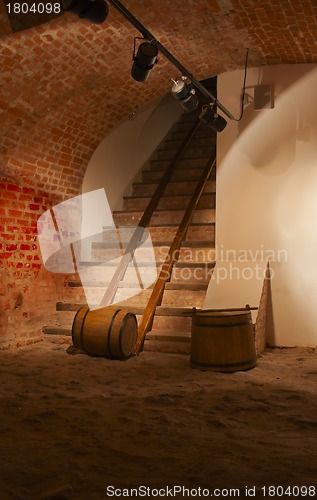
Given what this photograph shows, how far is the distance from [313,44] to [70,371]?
4.24 metres

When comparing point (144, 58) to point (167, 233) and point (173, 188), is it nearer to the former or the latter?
point (167, 233)

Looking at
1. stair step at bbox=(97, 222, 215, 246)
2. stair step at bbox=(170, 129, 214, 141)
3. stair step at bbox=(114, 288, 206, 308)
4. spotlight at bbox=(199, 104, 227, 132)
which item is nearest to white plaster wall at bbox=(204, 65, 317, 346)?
stair step at bbox=(114, 288, 206, 308)

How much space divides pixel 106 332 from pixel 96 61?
297 cm

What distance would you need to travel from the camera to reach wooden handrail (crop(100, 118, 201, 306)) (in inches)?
229

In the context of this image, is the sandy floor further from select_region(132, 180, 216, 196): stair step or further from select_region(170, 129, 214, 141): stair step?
select_region(170, 129, 214, 141): stair step

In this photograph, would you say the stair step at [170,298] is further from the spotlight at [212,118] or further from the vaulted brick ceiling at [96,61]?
the spotlight at [212,118]

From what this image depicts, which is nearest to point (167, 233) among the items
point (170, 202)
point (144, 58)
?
point (170, 202)

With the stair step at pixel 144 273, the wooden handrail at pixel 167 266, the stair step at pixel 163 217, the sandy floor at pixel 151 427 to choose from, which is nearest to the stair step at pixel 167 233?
the stair step at pixel 163 217

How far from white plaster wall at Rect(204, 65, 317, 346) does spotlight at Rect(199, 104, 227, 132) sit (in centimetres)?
34

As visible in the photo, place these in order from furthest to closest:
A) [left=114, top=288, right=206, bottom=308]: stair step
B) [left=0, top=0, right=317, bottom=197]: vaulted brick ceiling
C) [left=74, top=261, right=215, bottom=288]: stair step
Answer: [left=74, top=261, right=215, bottom=288]: stair step
[left=114, top=288, right=206, bottom=308]: stair step
[left=0, top=0, right=317, bottom=197]: vaulted brick ceiling

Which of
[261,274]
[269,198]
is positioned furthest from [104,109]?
[261,274]

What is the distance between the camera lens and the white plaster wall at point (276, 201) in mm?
5543

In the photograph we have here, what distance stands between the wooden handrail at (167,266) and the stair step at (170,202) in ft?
0.73

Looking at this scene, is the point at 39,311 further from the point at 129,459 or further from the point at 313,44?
the point at 313,44
